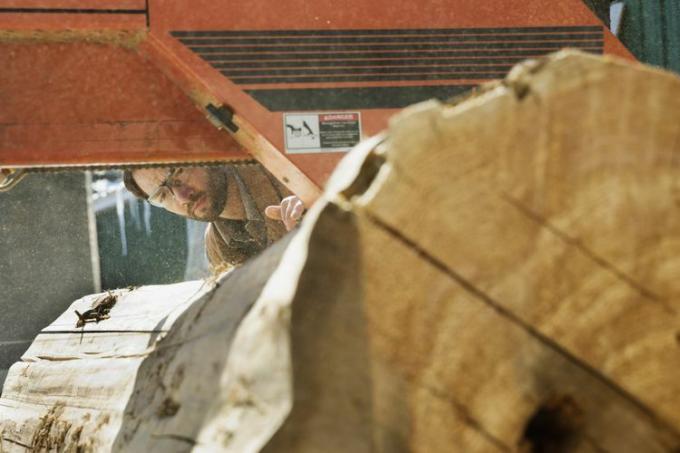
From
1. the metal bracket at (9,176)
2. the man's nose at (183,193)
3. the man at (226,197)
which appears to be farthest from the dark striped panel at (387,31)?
the man's nose at (183,193)

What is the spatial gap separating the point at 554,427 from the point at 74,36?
164cm

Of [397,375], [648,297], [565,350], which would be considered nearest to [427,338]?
[397,375]

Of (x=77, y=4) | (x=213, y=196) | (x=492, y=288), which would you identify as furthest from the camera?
(x=213, y=196)

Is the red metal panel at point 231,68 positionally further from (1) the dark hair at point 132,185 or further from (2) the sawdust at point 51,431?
(1) the dark hair at point 132,185

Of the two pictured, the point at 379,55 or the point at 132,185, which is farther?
the point at 132,185

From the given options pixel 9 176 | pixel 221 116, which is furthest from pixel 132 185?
pixel 221 116

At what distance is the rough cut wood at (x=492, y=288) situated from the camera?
0.92 m

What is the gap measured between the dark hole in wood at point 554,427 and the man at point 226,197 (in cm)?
294

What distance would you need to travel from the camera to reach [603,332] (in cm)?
99

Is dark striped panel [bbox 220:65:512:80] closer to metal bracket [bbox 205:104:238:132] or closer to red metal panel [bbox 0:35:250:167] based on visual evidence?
metal bracket [bbox 205:104:238:132]

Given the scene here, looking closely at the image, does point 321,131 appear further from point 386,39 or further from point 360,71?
point 386,39

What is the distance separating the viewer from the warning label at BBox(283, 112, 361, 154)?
2107mm

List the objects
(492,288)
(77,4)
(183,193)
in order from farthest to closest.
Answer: (183,193), (77,4), (492,288)

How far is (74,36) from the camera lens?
204 centimetres
